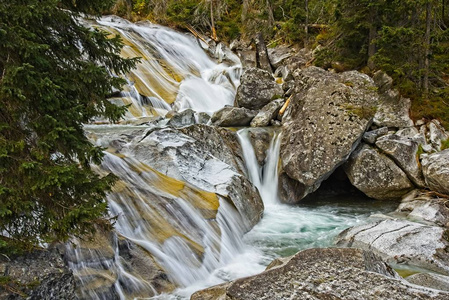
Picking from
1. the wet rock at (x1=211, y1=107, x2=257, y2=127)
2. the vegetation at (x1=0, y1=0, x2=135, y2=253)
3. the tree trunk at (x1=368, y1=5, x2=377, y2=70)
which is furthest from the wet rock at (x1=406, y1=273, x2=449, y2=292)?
the tree trunk at (x1=368, y1=5, x2=377, y2=70)

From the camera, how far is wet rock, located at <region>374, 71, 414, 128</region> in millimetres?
11586

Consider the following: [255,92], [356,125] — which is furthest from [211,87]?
[356,125]

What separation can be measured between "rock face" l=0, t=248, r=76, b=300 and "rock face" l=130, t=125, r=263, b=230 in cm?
441

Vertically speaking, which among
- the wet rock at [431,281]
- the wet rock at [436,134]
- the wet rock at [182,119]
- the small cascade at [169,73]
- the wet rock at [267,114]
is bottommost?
the wet rock at [431,281]

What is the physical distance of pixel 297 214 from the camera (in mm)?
10383

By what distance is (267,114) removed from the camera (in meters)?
13.1

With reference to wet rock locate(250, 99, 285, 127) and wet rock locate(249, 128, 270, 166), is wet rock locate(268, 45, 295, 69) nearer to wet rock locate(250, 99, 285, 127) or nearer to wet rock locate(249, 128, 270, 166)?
wet rock locate(250, 99, 285, 127)

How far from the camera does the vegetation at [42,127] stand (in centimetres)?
385

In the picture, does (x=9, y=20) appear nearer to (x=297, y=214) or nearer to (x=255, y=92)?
(x=297, y=214)

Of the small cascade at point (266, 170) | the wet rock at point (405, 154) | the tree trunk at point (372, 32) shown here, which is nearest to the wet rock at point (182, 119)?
the small cascade at point (266, 170)

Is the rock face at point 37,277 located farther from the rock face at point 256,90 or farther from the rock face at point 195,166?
the rock face at point 256,90

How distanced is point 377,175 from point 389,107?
2.83 meters

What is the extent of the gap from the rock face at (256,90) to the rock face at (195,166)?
4685mm

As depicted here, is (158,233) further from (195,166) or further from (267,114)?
(267,114)
